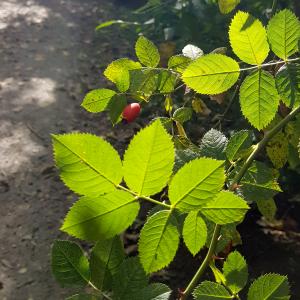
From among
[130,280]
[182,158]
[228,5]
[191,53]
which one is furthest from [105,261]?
[228,5]

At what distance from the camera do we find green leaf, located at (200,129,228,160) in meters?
0.78

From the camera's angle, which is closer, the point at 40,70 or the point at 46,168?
the point at 46,168

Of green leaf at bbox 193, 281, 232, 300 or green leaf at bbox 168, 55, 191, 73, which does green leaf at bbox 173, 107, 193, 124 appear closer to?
green leaf at bbox 168, 55, 191, 73

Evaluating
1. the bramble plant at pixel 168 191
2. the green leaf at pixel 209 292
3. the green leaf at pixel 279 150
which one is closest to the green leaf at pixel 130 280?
the bramble plant at pixel 168 191

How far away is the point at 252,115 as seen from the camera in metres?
0.62

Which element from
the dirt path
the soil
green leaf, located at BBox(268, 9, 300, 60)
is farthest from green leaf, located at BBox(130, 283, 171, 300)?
the dirt path

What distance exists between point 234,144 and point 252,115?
0.51ft

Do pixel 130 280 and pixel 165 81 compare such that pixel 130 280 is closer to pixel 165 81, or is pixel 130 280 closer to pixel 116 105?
pixel 116 105

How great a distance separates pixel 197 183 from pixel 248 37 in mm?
288

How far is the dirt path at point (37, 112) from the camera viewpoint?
279cm

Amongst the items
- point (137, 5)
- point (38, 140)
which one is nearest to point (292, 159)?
point (38, 140)

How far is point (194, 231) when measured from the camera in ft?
1.63

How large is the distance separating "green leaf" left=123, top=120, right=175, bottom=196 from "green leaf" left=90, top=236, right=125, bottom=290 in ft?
0.31

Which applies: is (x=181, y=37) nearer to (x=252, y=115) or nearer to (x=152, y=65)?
(x=152, y=65)
